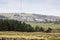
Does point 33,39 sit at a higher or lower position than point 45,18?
higher

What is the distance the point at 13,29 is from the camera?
40.8 m

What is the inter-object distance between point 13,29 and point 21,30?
215cm

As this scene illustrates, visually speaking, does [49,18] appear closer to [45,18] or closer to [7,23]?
[45,18]

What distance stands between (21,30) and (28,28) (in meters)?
1.91

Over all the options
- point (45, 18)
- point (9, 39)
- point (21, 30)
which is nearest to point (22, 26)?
point (21, 30)

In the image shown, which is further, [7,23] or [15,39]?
[7,23]

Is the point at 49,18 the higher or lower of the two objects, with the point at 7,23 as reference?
lower

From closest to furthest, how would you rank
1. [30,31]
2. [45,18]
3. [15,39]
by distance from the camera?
[15,39], [30,31], [45,18]

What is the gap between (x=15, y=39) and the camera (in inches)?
1112

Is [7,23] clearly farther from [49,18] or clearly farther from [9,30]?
[49,18]

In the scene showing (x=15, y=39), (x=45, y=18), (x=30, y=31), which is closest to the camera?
(x=15, y=39)

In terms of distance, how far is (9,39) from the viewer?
93.2 ft

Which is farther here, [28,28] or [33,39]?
[28,28]

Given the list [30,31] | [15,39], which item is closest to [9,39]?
[15,39]
